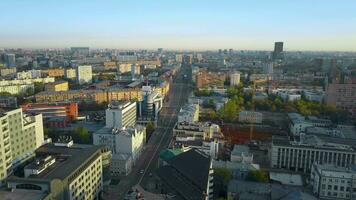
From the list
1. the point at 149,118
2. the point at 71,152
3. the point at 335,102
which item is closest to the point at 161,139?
the point at 149,118

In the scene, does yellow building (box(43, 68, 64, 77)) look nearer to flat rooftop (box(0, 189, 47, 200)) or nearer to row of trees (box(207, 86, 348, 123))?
row of trees (box(207, 86, 348, 123))

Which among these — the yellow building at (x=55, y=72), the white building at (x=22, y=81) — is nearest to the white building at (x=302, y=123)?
the white building at (x=22, y=81)

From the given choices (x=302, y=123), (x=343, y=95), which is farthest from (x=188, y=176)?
(x=343, y=95)

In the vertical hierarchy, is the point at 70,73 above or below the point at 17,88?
above

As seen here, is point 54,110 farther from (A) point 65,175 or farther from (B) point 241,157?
(B) point 241,157

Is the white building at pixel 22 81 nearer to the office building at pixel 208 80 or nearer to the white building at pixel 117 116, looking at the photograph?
the office building at pixel 208 80

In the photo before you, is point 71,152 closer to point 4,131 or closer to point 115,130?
point 4,131

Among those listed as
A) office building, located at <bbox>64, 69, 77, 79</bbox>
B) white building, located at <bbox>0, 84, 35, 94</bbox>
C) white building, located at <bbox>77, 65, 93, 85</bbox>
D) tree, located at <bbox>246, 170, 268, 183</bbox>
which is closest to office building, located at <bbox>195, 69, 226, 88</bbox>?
white building, located at <bbox>77, 65, 93, 85</bbox>
